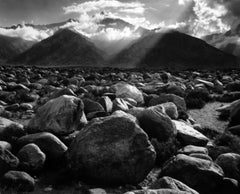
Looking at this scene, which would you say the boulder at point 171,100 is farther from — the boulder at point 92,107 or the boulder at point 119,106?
the boulder at point 92,107

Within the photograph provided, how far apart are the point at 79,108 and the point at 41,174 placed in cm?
274

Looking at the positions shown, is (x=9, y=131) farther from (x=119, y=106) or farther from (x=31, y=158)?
(x=119, y=106)

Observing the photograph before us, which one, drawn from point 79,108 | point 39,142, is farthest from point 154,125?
point 39,142

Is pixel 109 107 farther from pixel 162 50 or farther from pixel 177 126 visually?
pixel 162 50

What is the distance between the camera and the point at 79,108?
10969mm

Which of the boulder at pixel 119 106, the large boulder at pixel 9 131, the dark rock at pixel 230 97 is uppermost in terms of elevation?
the large boulder at pixel 9 131

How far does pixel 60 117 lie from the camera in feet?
34.7

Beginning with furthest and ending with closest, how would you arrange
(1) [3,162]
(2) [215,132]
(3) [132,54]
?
1. (3) [132,54]
2. (2) [215,132]
3. (1) [3,162]

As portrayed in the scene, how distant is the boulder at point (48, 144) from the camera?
366 inches

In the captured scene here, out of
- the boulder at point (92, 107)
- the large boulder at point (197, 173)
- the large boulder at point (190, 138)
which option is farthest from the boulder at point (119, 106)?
the large boulder at point (197, 173)

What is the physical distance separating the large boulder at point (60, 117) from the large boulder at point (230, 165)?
434 cm

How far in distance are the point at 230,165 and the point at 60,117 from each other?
4.93 meters

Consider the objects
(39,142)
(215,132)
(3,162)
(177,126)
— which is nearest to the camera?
(3,162)

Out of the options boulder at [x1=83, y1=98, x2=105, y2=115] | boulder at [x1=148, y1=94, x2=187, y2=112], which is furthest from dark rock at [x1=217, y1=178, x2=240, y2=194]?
boulder at [x1=148, y1=94, x2=187, y2=112]
